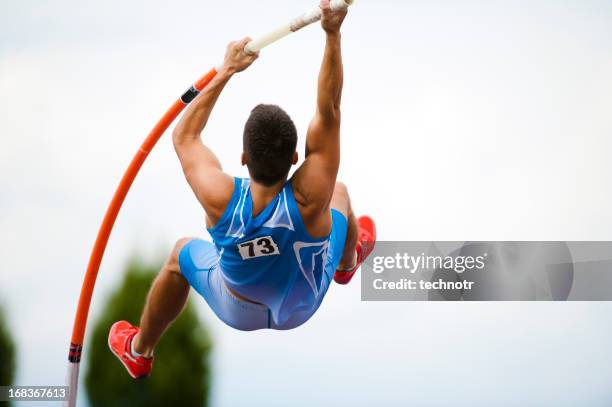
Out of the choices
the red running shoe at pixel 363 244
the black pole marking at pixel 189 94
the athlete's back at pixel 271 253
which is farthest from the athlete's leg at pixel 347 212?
the black pole marking at pixel 189 94

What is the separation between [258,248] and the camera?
3715 mm

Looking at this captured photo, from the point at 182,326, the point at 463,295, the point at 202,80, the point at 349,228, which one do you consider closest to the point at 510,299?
the point at 463,295

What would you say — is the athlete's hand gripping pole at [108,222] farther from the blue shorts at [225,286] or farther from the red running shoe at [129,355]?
the blue shorts at [225,286]

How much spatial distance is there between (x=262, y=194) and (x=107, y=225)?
6.94ft

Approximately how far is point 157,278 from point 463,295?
19.8ft

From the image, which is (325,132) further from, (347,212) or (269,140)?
(347,212)

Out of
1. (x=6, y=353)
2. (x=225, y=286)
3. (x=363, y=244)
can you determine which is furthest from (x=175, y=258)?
(x=6, y=353)

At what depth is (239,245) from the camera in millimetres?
3723

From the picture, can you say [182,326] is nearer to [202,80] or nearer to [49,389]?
[49,389]

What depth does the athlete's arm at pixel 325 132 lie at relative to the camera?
11.4 ft

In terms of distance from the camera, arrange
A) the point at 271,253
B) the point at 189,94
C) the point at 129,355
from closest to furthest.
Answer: the point at 271,253 < the point at 189,94 < the point at 129,355

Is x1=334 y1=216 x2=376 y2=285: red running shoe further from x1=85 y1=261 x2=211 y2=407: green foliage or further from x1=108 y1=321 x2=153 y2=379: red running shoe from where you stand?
x1=85 y1=261 x2=211 y2=407: green foliage

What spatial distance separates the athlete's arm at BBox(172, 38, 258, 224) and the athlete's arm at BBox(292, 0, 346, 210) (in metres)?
0.41

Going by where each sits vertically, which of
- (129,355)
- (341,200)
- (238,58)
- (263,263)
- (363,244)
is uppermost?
(238,58)
